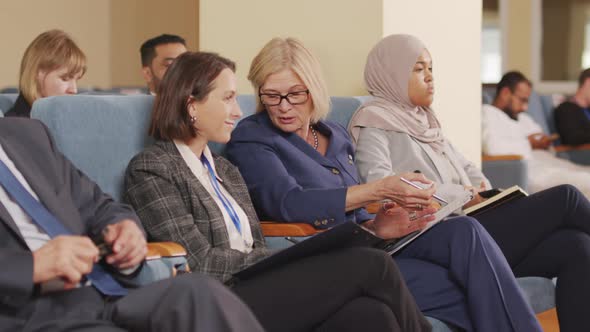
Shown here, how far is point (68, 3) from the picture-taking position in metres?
7.70

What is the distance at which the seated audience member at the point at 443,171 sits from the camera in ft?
9.33

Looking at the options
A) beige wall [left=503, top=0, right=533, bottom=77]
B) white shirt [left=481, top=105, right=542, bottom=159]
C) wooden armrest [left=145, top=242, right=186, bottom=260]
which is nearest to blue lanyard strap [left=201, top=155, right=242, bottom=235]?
wooden armrest [left=145, top=242, right=186, bottom=260]

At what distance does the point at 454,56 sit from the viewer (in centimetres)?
405

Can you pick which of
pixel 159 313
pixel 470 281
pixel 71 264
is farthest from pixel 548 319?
pixel 71 264

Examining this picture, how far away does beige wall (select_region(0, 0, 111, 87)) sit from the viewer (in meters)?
7.30

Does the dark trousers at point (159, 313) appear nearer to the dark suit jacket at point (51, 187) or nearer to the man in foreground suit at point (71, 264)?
the man in foreground suit at point (71, 264)

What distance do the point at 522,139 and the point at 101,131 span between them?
4.26 meters

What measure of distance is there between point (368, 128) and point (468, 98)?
1185 mm

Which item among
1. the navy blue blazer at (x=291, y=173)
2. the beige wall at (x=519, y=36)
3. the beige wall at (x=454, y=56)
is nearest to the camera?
the navy blue blazer at (x=291, y=173)

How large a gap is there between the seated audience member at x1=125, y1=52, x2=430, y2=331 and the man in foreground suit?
0.63 ft

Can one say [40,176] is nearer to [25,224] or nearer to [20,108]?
[25,224]

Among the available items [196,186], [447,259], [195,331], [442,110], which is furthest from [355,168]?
[195,331]

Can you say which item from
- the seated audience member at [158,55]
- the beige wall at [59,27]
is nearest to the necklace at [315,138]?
the seated audience member at [158,55]

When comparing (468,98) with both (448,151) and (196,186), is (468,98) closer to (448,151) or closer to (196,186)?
(448,151)
